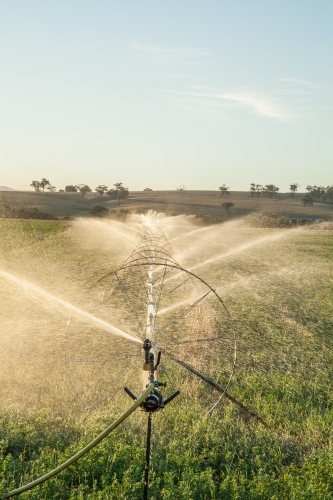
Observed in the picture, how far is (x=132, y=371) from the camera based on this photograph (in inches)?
365

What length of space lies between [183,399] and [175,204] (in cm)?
9096

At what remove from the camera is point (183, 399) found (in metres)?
8.07

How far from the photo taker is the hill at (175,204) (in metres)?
82.6

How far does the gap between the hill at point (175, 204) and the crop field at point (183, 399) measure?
A: 60.1 metres

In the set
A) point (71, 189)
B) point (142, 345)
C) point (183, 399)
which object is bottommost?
point (183, 399)

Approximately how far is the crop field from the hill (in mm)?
60142

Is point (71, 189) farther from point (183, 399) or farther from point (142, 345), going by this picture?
point (183, 399)

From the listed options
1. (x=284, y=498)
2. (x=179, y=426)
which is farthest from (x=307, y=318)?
(x=284, y=498)

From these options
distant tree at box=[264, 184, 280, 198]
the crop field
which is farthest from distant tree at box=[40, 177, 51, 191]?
the crop field

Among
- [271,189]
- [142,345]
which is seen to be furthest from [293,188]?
[142,345]

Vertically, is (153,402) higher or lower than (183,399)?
higher

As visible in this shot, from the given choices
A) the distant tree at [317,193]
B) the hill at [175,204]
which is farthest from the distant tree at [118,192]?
the distant tree at [317,193]

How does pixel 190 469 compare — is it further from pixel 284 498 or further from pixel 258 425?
pixel 258 425

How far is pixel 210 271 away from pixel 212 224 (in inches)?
1274
